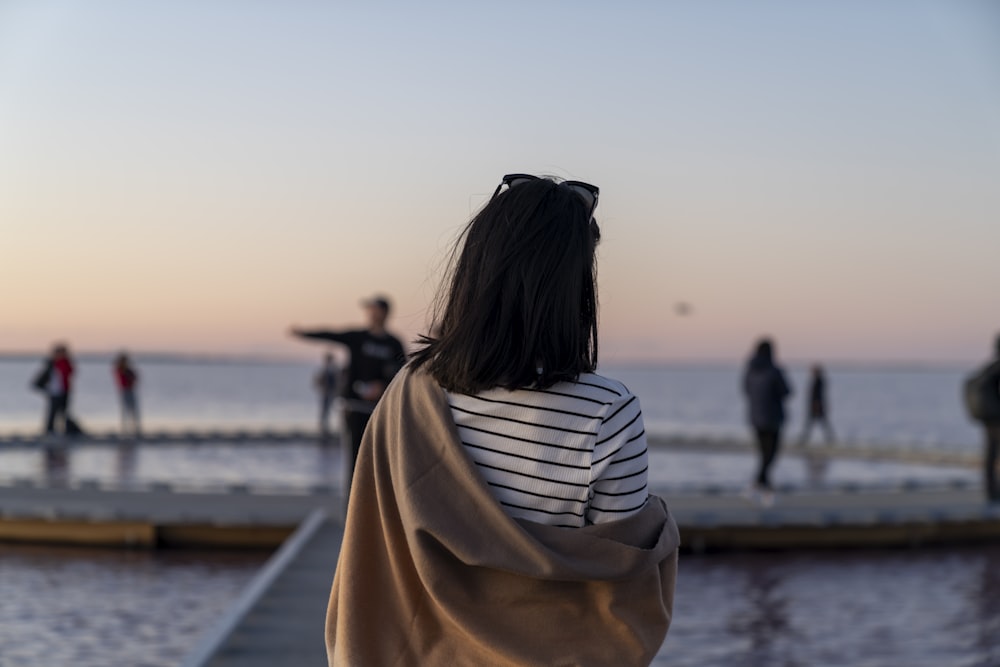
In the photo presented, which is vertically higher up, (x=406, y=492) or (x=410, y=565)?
(x=406, y=492)

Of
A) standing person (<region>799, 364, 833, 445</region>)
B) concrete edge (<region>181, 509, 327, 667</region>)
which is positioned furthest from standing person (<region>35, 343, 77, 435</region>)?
standing person (<region>799, 364, 833, 445</region>)

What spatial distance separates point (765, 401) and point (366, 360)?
606cm

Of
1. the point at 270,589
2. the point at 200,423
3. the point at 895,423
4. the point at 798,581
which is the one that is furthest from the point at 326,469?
the point at 895,423

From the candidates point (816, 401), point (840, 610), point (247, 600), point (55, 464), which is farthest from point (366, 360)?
point (816, 401)

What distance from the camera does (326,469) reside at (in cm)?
1908

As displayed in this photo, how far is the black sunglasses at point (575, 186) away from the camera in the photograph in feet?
6.76

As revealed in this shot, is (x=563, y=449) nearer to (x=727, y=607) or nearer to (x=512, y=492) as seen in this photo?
(x=512, y=492)

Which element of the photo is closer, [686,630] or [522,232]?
[522,232]

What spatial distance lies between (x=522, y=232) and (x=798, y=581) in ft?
32.4

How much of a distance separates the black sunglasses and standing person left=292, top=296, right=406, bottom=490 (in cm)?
706

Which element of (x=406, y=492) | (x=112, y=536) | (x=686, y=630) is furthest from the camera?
(x=112, y=536)

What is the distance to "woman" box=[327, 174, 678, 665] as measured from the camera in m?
1.90

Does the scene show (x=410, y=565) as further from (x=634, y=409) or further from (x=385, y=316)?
(x=385, y=316)

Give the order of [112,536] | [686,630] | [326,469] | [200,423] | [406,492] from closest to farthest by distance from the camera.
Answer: [406,492] < [686,630] < [112,536] < [326,469] < [200,423]
